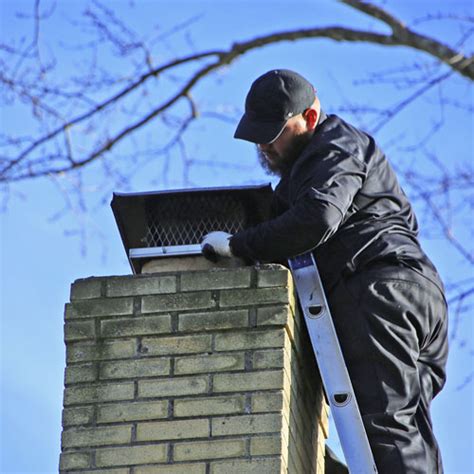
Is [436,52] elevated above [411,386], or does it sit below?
above

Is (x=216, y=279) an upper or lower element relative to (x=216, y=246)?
lower

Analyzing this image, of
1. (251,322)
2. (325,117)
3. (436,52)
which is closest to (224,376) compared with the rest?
(251,322)

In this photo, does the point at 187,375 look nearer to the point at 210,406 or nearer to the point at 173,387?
the point at 173,387

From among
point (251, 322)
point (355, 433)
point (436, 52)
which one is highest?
point (436, 52)

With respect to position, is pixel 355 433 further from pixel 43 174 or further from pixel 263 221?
pixel 43 174

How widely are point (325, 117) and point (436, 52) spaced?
5148mm

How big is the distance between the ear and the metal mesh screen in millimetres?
470

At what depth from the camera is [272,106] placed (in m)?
6.96

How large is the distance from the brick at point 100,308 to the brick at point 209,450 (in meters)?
0.69

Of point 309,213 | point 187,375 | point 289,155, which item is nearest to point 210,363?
point 187,375

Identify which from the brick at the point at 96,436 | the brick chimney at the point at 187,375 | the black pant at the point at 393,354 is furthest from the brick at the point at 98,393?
the black pant at the point at 393,354

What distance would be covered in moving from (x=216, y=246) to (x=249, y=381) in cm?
74

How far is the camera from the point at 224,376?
251 inches

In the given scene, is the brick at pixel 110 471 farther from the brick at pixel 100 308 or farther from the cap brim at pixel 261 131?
the cap brim at pixel 261 131
